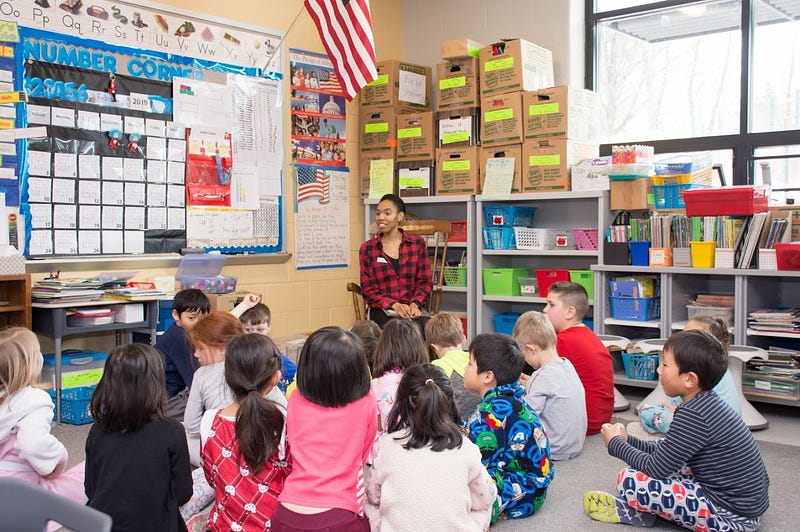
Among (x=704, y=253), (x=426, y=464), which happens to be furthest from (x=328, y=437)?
(x=704, y=253)

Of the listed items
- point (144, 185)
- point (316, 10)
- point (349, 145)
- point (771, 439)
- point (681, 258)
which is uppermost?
point (316, 10)

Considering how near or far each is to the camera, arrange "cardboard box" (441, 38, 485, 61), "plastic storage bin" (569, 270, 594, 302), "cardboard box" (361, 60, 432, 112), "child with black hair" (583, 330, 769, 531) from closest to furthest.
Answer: "child with black hair" (583, 330, 769, 531), "plastic storage bin" (569, 270, 594, 302), "cardboard box" (441, 38, 485, 61), "cardboard box" (361, 60, 432, 112)

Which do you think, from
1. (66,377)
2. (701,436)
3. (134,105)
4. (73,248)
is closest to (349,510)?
(701,436)

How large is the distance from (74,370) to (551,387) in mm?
2659

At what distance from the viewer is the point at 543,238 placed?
18.4 feet

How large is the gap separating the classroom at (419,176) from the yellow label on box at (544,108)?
14mm

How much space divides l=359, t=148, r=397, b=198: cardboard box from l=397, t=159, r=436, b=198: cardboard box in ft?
0.34

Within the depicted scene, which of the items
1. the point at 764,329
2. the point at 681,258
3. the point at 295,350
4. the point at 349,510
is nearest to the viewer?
the point at 349,510

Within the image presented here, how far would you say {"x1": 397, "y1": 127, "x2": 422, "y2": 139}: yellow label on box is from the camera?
607cm

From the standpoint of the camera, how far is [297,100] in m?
5.92

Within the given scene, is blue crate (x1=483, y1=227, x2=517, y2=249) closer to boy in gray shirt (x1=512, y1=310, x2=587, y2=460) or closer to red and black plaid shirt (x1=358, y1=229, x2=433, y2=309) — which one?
red and black plaid shirt (x1=358, y1=229, x2=433, y2=309)

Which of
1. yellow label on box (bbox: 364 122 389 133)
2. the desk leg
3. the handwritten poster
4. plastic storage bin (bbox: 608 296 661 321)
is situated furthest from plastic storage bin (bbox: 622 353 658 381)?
the desk leg

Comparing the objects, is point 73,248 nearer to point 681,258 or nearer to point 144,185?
point 144,185

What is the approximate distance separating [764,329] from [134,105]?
4049mm
